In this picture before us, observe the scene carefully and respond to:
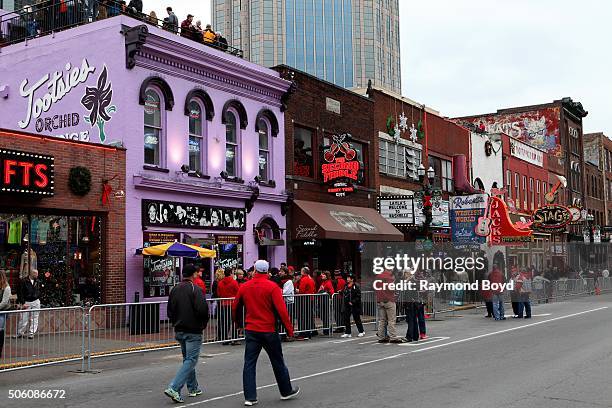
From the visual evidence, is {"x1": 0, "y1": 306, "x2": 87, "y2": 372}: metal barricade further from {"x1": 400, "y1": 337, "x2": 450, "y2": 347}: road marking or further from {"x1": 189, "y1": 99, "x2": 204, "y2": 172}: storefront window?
{"x1": 189, "y1": 99, "x2": 204, "y2": 172}: storefront window

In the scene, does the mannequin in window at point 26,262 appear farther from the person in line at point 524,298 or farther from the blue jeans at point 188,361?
the person in line at point 524,298

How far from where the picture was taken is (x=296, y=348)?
15.7 metres

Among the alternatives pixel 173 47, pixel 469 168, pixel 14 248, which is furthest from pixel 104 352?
pixel 469 168

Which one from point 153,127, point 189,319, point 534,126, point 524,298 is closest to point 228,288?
point 153,127

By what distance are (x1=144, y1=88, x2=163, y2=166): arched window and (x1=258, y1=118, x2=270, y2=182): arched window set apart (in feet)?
16.2

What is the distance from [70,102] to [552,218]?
33.5 metres

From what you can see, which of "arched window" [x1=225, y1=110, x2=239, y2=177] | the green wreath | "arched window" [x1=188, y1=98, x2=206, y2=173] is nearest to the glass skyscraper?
"arched window" [x1=225, y1=110, x2=239, y2=177]

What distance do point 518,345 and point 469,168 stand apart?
26845 mm

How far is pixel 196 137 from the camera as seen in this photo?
2248 cm

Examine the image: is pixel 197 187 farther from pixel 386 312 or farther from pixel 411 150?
pixel 411 150

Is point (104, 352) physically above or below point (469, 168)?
below

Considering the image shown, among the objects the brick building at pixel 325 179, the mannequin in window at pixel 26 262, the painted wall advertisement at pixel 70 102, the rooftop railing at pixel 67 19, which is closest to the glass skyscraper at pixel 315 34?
the brick building at pixel 325 179

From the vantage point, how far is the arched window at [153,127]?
68.2 ft

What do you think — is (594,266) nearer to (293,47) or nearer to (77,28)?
(77,28)
